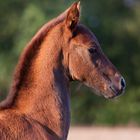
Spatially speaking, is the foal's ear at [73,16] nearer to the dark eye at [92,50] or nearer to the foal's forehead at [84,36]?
the foal's forehead at [84,36]

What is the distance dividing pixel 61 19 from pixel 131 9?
1483 inches

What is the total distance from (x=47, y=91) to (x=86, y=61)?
1.85 feet

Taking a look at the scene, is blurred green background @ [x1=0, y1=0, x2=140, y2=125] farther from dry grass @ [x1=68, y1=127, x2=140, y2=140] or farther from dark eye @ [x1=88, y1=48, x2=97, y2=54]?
dark eye @ [x1=88, y1=48, x2=97, y2=54]

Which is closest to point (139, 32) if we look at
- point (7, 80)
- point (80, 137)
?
point (7, 80)

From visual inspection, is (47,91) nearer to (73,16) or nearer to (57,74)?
(57,74)

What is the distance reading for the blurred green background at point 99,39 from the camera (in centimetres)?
3709

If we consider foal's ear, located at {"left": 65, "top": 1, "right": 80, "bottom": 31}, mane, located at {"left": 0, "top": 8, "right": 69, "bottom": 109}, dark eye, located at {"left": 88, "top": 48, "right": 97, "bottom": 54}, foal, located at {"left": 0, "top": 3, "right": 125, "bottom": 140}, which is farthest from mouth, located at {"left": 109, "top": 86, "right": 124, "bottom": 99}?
mane, located at {"left": 0, "top": 8, "right": 69, "bottom": 109}

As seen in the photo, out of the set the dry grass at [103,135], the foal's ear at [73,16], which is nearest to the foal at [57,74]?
the foal's ear at [73,16]

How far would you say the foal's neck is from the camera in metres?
8.52

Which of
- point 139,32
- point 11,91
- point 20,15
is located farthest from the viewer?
point 139,32

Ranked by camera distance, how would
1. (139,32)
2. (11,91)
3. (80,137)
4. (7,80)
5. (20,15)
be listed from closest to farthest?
(11,91) → (80,137) → (7,80) → (20,15) → (139,32)

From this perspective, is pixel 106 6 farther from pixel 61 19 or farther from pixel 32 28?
pixel 61 19

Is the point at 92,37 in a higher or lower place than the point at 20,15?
lower

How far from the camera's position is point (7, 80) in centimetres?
3541
